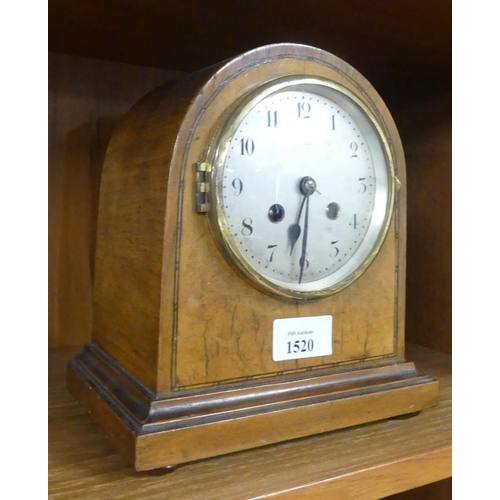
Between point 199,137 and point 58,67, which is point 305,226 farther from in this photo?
point 58,67

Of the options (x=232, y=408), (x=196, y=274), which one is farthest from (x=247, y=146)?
(x=232, y=408)

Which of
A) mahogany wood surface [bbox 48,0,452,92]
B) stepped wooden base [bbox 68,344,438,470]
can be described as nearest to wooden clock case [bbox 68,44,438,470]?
stepped wooden base [bbox 68,344,438,470]

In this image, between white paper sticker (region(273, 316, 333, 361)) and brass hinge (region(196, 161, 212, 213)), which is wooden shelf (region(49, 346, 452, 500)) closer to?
white paper sticker (region(273, 316, 333, 361))

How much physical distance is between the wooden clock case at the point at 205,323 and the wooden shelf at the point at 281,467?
2 centimetres

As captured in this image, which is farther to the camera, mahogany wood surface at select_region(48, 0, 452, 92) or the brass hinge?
mahogany wood surface at select_region(48, 0, 452, 92)

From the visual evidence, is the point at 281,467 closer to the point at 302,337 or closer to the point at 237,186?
the point at 302,337

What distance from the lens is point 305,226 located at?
0.63 metres

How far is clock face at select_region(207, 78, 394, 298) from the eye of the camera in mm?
585

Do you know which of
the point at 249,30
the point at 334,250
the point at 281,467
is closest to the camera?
the point at 281,467

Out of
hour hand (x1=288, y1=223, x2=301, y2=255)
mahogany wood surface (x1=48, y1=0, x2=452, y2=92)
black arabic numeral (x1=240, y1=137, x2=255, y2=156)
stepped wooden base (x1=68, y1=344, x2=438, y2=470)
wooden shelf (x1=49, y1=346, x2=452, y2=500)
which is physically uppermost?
mahogany wood surface (x1=48, y1=0, x2=452, y2=92)

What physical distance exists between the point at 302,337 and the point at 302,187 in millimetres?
177

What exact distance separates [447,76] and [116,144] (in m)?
0.59

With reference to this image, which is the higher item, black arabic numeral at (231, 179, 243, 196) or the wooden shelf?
black arabic numeral at (231, 179, 243, 196)

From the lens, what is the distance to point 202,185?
1.87 feet
